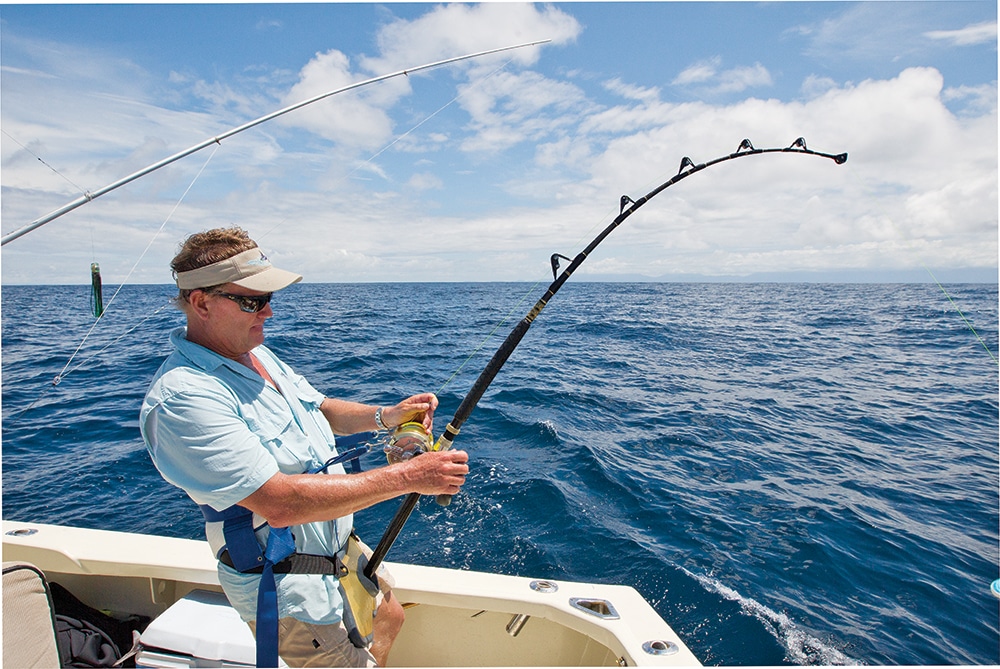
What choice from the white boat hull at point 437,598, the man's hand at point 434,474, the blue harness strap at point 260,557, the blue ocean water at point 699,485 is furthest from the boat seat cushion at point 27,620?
the blue ocean water at point 699,485

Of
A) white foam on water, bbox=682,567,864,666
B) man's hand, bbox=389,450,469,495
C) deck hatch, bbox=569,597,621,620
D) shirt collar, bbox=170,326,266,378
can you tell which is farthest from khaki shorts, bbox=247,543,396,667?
white foam on water, bbox=682,567,864,666

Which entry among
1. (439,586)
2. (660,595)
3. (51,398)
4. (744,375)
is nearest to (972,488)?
(660,595)

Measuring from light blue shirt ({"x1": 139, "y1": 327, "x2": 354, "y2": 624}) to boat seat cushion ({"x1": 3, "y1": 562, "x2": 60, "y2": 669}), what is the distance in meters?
0.51

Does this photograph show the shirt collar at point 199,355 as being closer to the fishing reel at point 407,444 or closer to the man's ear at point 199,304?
the man's ear at point 199,304

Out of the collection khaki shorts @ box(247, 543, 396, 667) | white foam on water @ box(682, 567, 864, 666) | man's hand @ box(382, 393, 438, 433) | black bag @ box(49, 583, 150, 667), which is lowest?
white foam on water @ box(682, 567, 864, 666)

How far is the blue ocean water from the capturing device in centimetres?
360

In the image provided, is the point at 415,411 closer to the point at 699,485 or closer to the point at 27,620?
the point at 27,620

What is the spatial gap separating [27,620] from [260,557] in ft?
2.22

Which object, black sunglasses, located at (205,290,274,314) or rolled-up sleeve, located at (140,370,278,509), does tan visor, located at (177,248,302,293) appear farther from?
rolled-up sleeve, located at (140,370,278,509)

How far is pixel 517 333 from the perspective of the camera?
231cm

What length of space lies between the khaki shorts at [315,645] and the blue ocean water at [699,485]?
7.04 ft

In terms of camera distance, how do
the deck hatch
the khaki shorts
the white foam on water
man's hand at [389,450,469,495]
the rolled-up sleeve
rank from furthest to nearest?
the white foam on water
the deck hatch
the khaki shorts
man's hand at [389,450,469,495]
the rolled-up sleeve

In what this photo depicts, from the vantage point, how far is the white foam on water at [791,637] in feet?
10.4

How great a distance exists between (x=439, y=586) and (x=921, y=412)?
8.82 meters
